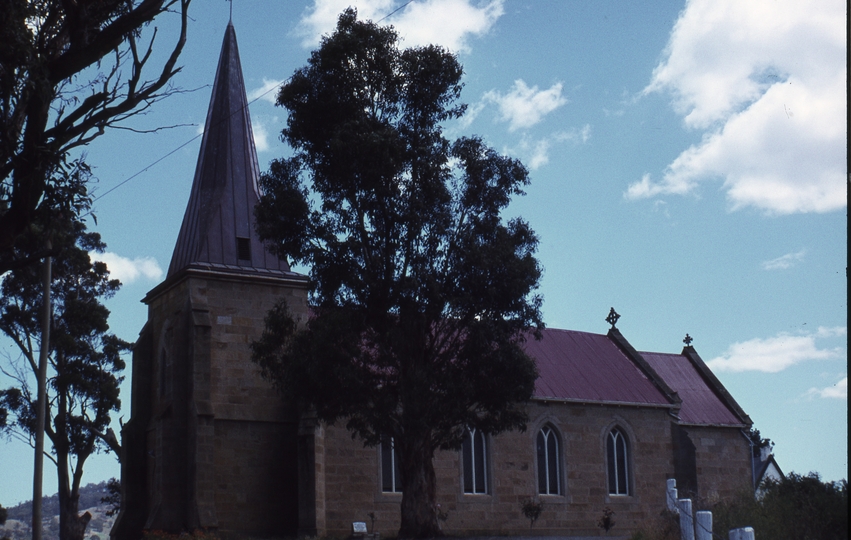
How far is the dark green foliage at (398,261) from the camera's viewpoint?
2273 cm

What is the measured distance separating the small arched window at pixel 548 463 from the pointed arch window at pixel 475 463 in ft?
7.98

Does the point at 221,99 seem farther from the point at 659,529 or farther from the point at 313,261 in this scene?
the point at 659,529

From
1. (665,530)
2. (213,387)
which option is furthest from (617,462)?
(665,530)

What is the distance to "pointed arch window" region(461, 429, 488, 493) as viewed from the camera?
3247cm

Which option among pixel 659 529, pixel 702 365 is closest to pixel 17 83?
pixel 659 529

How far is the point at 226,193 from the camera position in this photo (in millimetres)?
30891

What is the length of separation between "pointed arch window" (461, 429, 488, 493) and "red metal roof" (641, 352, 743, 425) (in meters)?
10.1

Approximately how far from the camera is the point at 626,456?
3628cm

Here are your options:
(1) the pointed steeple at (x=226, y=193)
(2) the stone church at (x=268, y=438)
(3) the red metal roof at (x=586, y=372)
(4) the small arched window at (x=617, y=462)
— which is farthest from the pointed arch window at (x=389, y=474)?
(4) the small arched window at (x=617, y=462)

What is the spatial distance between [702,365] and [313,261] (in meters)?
25.7

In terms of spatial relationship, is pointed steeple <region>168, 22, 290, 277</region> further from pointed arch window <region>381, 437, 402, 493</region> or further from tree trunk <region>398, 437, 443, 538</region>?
tree trunk <region>398, 437, 443, 538</region>

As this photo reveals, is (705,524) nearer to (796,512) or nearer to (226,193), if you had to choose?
(796,512)

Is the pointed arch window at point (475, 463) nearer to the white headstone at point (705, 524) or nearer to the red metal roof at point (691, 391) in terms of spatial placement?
the red metal roof at point (691, 391)

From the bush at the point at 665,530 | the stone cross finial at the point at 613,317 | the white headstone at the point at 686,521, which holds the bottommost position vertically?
the bush at the point at 665,530
